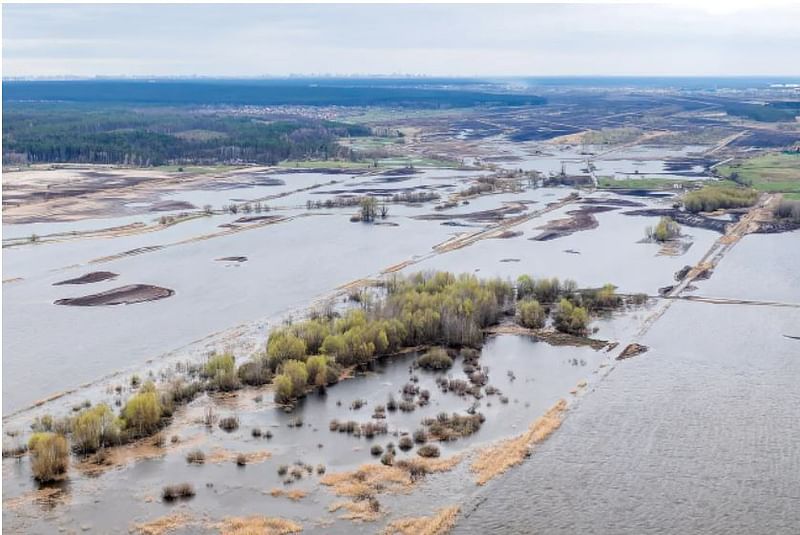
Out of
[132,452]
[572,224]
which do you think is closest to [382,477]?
[132,452]

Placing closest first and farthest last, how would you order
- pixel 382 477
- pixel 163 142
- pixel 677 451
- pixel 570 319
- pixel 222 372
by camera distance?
pixel 382 477
pixel 677 451
pixel 222 372
pixel 570 319
pixel 163 142

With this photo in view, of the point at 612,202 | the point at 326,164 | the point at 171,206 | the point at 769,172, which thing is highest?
the point at 326,164

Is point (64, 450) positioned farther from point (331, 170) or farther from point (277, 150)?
point (277, 150)

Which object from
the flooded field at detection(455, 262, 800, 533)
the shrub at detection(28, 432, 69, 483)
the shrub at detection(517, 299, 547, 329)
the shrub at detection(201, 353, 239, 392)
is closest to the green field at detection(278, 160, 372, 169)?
the shrub at detection(517, 299, 547, 329)

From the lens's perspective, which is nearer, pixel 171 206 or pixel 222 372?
pixel 222 372

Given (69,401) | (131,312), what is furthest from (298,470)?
(131,312)

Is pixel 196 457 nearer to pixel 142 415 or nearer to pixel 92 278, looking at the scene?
pixel 142 415

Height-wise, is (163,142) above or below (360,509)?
above

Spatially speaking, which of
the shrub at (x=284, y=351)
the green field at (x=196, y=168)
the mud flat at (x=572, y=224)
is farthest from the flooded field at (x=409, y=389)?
the green field at (x=196, y=168)
